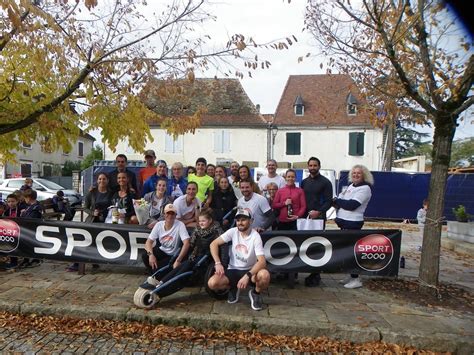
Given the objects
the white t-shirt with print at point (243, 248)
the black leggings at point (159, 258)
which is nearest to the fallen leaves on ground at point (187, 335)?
the white t-shirt with print at point (243, 248)

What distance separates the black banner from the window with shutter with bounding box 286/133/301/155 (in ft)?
83.6

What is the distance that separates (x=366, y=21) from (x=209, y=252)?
4.14 meters

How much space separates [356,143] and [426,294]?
26.1m

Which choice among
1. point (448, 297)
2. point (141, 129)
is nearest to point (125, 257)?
point (141, 129)

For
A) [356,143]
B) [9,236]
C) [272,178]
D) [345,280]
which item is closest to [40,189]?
[9,236]

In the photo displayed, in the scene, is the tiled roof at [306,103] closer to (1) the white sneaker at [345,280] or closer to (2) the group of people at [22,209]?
(1) the white sneaker at [345,280]

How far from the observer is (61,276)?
621 cm

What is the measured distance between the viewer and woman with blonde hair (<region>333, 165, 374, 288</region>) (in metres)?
5.82

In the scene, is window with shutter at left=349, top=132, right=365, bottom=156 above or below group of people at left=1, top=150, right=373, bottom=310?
above

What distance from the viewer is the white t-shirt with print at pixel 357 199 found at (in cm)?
581

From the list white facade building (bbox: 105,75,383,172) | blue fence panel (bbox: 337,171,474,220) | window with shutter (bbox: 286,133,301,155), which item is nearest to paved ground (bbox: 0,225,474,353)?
blue fence panel (bbox: 337,171,474,220)

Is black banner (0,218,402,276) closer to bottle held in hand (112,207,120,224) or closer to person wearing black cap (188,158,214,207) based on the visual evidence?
bottle held in hand (112,207,120,224)

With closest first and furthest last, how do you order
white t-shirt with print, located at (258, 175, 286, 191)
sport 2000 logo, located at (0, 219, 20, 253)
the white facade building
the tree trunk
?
the tree trunk → sport 2000 logo, located at (0, 219, 20, 253) → white t-shirt with print, located at (258, 175, 286, 191) → the white facade building

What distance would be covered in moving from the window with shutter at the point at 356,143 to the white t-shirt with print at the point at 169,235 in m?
26.9
